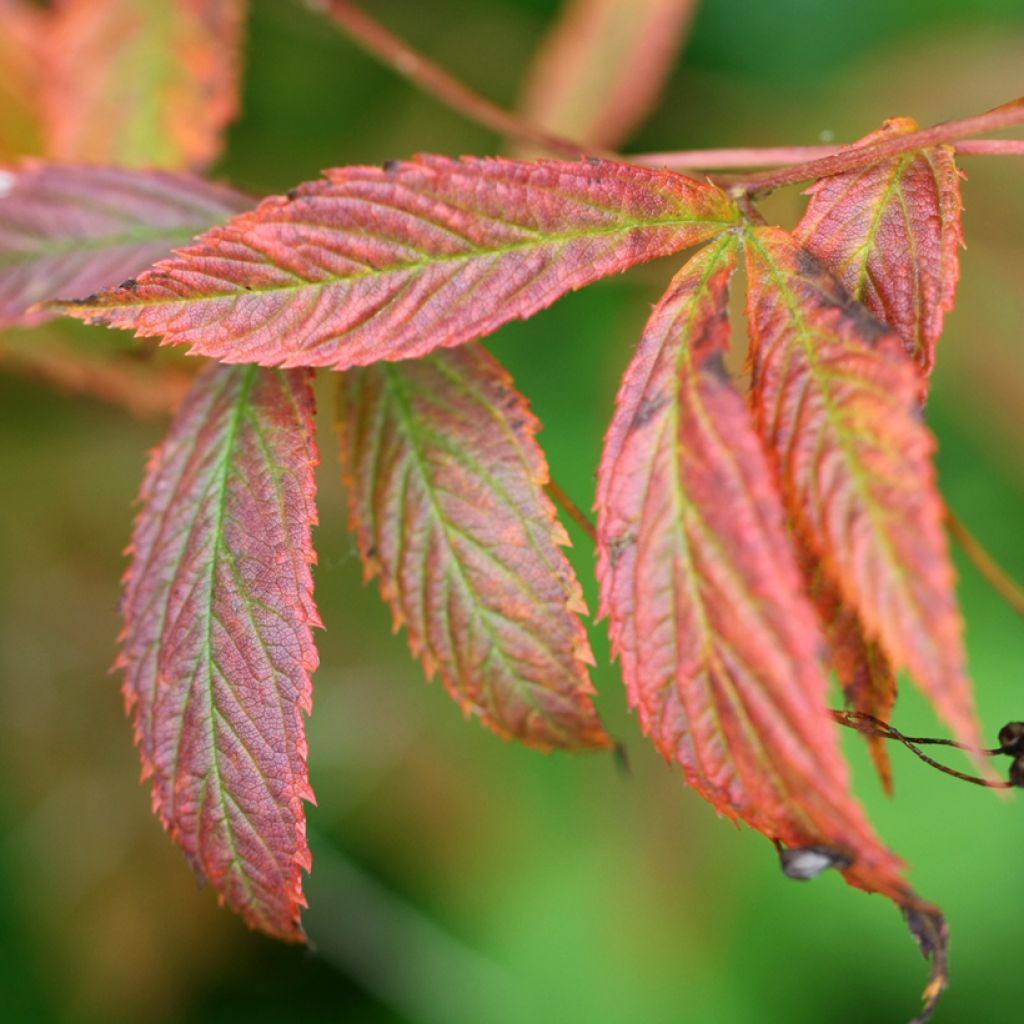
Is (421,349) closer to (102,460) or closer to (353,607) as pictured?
(353,607)

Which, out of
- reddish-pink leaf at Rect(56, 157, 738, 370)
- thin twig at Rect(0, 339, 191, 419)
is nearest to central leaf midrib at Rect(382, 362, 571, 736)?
reddish-pink leaf at Rect(56, 157, 738, 370)

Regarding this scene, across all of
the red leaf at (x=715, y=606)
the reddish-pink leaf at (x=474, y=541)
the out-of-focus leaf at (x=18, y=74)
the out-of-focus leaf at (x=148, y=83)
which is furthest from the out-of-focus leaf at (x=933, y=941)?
the out-of-focus leaf at (x=18, y=74)

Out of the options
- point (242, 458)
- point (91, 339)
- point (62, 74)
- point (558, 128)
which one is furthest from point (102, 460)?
point (242, 458)

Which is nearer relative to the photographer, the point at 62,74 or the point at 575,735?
the point at 575,735

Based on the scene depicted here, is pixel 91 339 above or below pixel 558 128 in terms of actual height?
below

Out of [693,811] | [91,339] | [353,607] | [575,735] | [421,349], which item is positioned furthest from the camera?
[353,607]

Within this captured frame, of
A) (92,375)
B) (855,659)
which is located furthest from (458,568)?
(92,375)
